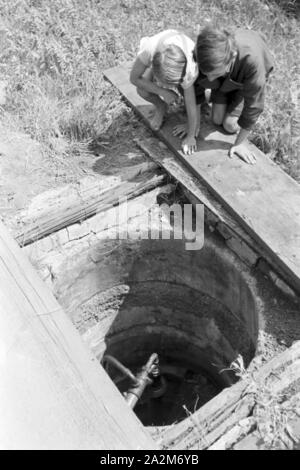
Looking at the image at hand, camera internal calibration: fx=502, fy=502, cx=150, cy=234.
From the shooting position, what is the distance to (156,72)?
116 inches

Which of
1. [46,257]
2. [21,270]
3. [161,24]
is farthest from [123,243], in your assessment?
[161,24]

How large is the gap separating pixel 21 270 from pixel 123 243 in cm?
94

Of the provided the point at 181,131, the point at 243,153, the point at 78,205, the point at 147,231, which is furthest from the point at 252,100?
the point at 78,205

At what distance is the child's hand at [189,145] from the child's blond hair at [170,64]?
0.65 meters

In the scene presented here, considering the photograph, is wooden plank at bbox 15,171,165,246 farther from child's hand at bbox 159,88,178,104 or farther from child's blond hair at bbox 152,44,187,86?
child's blond hair at bbox 152,44,187,86

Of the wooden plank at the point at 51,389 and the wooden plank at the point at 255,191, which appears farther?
the wooden plank at the point at 255,191

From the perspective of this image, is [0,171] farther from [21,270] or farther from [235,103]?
[235,103]

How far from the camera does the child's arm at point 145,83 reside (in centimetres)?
338

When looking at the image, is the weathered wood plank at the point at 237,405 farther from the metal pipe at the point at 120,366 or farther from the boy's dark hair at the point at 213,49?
the boy's dark hair at the point at 213,49

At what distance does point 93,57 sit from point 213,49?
192 cm

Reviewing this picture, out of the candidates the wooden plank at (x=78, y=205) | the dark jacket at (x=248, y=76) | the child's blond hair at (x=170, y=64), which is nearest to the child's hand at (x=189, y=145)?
the wooden plank at (x=78, y=205)

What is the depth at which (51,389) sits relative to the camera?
230 cm

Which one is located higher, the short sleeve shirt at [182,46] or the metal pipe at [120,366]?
the short sleeve shirt at [182,46]

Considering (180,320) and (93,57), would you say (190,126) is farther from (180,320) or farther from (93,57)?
(180,320)
